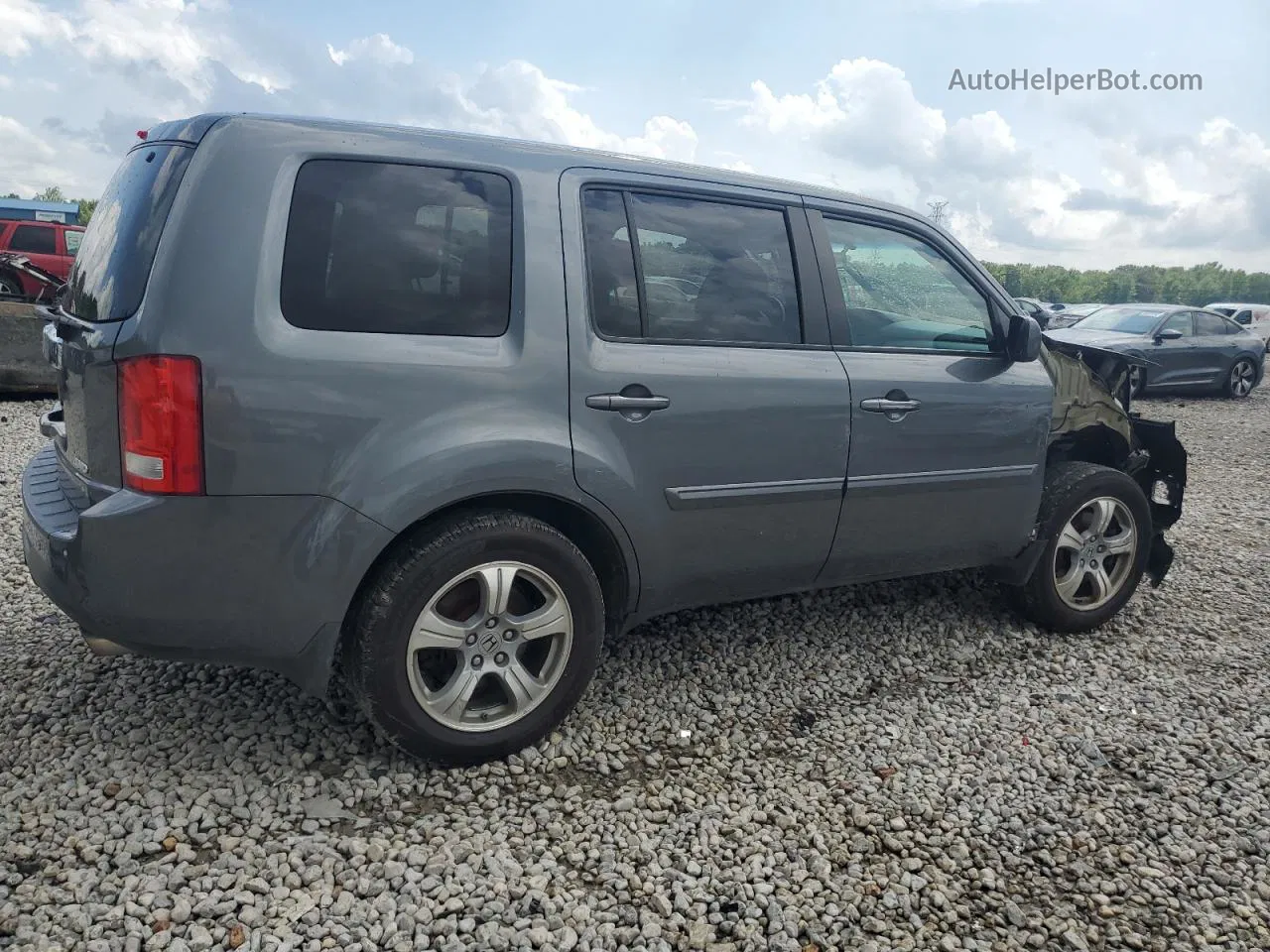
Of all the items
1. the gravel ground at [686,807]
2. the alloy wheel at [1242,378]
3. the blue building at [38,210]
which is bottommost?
the gravel ground at [686,807]

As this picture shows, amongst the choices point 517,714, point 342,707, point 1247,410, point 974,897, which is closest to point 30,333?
point 342,707

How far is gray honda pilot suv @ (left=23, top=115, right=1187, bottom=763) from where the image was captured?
248 cm

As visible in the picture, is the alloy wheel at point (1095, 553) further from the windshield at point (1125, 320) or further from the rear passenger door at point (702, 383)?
the windshield at point (1125, 320)

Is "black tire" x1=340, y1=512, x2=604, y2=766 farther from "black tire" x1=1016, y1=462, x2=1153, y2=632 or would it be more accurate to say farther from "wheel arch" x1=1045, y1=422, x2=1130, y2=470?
"wheel arch" x1=1045, y1=422, x2=1130, y2=470

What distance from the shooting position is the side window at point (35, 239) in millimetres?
18219

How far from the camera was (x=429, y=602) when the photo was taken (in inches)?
109

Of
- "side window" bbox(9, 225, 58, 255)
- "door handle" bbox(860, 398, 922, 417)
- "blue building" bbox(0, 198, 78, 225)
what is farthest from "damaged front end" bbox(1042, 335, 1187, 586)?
"blue building" bbox(0, 198, 78, 225)

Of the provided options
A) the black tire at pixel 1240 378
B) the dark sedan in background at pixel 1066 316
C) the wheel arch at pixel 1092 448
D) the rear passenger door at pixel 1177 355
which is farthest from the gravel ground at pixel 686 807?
the dark sedan in background at pixel 1066 316

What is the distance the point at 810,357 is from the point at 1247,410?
13.8m

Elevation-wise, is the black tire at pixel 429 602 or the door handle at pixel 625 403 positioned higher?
the door handle at pixel 625 403

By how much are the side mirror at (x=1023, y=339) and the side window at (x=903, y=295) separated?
0.09 m

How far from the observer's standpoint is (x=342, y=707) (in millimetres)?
3277

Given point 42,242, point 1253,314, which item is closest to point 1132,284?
point 1253,314

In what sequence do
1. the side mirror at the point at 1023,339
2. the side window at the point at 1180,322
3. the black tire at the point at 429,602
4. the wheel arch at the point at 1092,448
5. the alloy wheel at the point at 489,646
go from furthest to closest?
the side window at the point at 1180,322, the wheel arch at the point at 1092,448, the side mirror at the point at 1023,339, the alloy wheel at the point at 489,646, the black tire at the point at 429,602
